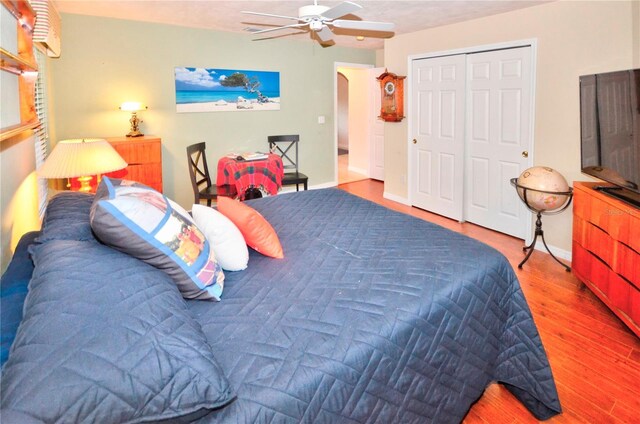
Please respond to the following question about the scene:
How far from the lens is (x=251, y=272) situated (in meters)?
1.92

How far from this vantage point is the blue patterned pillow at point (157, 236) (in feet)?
4.51

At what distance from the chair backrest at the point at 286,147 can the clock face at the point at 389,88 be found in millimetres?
1446

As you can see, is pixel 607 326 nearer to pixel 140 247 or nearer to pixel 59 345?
pixel 140 247

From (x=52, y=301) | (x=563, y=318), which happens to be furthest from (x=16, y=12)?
(x=563, y=318)

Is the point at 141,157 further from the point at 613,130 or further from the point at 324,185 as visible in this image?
the point at 613,130

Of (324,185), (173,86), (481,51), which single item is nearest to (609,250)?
(481,51)

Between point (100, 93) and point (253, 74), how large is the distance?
6.51ft

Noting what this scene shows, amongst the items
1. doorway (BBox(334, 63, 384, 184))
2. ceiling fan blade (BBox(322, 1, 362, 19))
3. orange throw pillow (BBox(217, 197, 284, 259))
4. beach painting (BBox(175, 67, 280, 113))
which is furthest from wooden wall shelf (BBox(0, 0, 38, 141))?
doorway (BBox(334, 63, 384, 184))

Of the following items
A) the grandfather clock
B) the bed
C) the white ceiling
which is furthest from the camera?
the grandfather clock

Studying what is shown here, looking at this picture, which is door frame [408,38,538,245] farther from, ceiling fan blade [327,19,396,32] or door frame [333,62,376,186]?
ceiling fan blade [327,19,396,32]

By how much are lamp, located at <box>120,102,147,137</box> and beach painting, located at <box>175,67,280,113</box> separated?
53 cm

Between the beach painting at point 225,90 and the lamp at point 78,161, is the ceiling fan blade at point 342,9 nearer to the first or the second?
the lamp at point 78,161

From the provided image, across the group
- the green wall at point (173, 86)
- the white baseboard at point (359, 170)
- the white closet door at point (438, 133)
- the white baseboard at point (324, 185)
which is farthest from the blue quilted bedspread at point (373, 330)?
the white baseboard at point (359, 170)

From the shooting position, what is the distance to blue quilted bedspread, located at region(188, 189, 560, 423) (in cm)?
127
